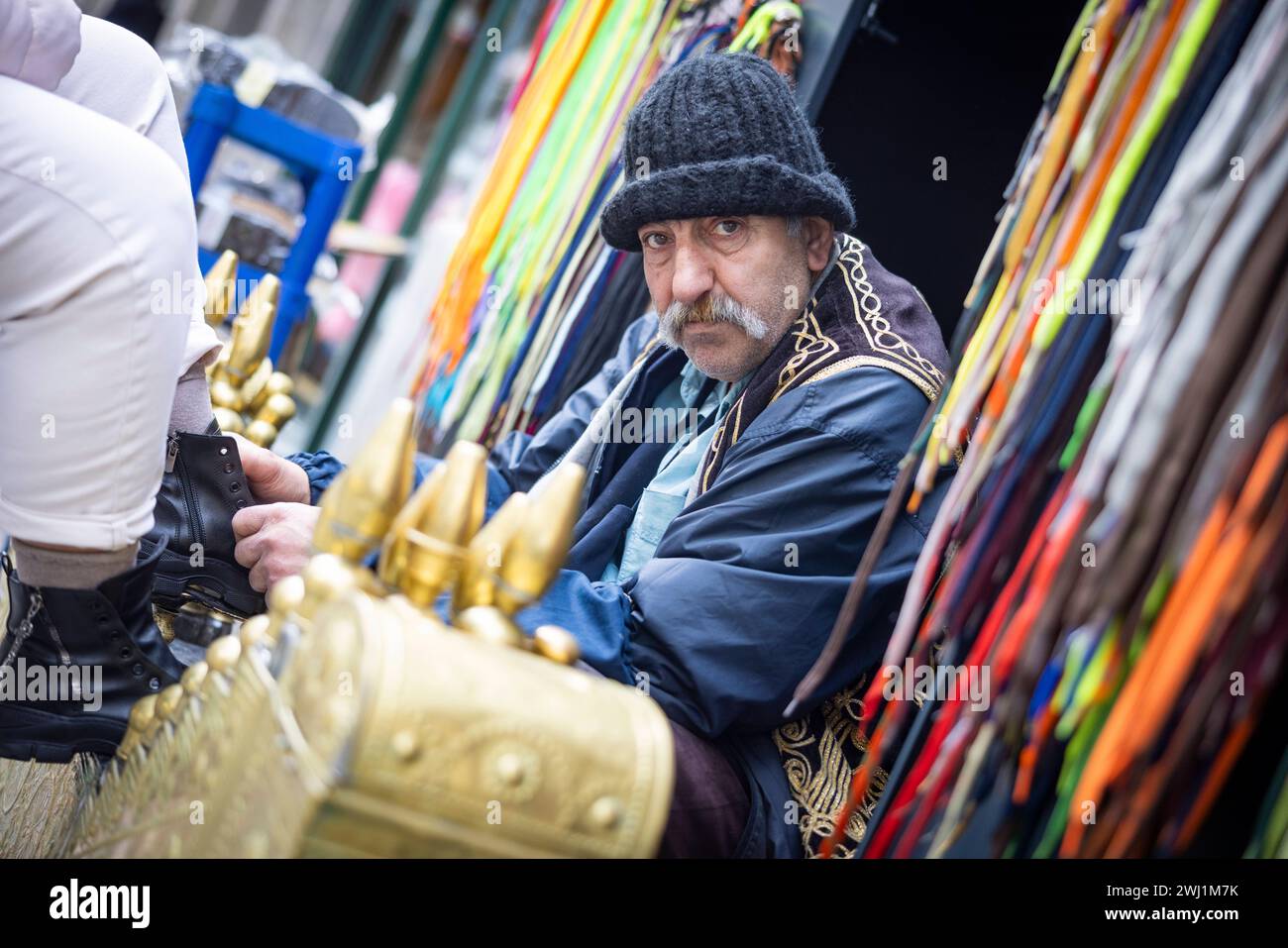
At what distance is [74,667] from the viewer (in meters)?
1.46

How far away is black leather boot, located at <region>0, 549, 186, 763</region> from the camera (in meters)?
1.43

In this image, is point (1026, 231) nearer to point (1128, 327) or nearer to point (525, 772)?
point (1128, 327)

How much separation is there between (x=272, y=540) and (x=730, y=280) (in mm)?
800

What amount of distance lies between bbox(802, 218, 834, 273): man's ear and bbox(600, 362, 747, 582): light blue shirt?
0.23 meters

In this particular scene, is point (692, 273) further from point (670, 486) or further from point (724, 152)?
point (670, 486)

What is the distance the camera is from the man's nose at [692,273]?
1.94 metres

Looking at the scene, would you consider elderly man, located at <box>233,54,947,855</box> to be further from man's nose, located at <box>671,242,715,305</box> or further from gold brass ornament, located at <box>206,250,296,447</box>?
gold brass ornament, located at <box>206,250,296,447</box>

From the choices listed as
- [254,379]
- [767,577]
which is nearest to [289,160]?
[254,379]

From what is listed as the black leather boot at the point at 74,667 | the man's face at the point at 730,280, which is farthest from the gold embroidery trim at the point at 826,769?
the black leather boot at the point at 74,667

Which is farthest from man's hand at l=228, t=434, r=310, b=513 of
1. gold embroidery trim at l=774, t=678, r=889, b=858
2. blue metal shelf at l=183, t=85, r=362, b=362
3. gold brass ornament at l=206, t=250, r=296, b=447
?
blue metal shelf at l=183, t=85, r=362, b=362

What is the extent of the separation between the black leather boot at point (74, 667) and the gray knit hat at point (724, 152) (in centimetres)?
92
